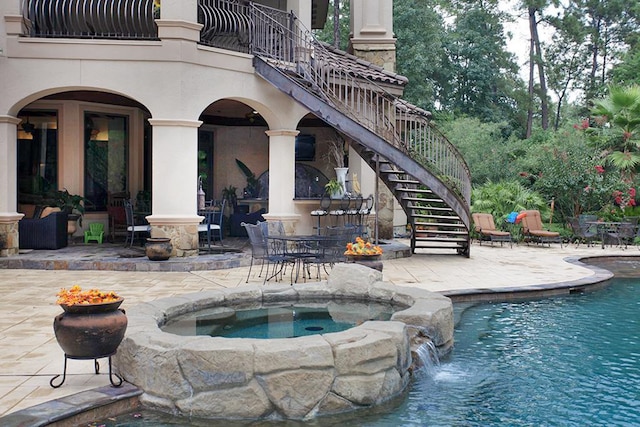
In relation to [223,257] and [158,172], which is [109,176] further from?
[223,257]

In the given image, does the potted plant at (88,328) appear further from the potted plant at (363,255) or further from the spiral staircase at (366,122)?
the spiral staircase at (366,122)

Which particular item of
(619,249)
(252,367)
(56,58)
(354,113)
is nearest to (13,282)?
(56,58)

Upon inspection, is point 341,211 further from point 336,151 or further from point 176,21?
point 176,21

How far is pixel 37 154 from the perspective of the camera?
44.4 feet

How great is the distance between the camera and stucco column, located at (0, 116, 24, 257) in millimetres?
11219

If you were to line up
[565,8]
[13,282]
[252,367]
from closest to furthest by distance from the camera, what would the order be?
[252,367] → [13,282] → [565,8]

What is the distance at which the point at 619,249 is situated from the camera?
1636 centimetres

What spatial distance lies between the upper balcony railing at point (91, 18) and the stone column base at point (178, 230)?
324 cm

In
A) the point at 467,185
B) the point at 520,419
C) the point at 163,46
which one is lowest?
the point at 520,419

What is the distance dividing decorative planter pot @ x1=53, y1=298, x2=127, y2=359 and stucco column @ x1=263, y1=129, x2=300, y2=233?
27.7 feet

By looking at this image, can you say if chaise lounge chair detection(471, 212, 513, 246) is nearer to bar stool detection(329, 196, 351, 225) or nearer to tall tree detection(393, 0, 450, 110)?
bar stool detection(329, 196, 351, 225)

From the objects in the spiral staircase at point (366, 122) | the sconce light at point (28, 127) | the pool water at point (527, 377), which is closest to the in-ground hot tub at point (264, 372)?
the pool water at point (527, 377)

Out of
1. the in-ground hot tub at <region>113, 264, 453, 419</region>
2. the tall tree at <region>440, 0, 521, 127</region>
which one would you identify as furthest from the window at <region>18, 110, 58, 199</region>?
the tall tree at <region>440, 0, 521, 127</region>

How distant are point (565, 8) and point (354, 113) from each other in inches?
825
